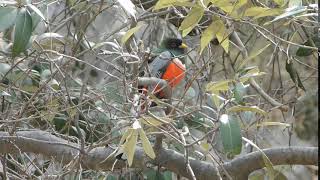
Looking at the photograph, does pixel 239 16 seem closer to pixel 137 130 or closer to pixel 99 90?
pixel 137 130

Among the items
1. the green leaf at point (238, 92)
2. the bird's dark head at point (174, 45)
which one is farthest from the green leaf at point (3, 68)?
the bird's dark head at point (174, 45)

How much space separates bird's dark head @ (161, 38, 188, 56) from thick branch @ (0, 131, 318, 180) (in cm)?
104

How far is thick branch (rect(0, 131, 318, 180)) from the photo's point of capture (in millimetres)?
2088

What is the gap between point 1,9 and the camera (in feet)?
5.71

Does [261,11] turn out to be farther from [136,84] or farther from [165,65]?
[165,65]

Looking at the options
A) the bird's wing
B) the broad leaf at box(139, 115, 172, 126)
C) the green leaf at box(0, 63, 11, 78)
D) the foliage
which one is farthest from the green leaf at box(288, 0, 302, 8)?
the bird's wing

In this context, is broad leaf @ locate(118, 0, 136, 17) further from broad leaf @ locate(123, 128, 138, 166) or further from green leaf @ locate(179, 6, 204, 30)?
broad leaf @ locate(123, 128, 138, 166)

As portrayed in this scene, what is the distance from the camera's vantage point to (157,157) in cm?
227

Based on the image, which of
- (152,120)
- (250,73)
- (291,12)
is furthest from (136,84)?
(291,12)

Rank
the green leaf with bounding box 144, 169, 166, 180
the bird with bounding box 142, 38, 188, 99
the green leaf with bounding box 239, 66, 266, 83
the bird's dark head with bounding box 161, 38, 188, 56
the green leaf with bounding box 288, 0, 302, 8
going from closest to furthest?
the green leaf with bounding box 288, 0, 302, 8 → the green leaf with bounding box 239, 66, 266, 83 → the green leaf with bounding box 144, 169, 166, 180 → the bird with bounding box 142, 38, 188, 99 → the bird's dark head with bounding box 161, 38, 188, 56

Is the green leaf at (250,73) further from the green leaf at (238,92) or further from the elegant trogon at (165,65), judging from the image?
the elegant trogon at (165,65)

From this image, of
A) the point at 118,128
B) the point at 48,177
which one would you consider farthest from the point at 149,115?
the point at 48,177

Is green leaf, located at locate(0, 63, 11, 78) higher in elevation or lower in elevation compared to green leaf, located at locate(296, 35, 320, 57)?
higher

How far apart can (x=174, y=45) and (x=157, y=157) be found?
1.27 metres
